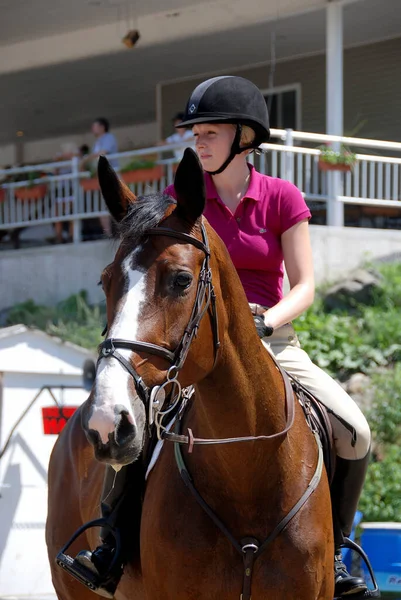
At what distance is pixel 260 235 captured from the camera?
4.58 m

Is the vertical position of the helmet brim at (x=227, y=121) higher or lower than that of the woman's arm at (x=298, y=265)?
higher

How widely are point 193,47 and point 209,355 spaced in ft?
52.7

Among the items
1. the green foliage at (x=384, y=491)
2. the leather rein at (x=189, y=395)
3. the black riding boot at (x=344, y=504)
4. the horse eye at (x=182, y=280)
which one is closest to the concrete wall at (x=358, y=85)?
the green foliage at (x=384, y=491)

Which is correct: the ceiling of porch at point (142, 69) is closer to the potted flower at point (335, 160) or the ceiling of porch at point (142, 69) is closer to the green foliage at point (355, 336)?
the potted flower at point (335, 160)

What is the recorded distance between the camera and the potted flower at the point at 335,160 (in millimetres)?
14625

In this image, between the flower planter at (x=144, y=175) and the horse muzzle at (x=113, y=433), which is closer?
the horse muzzle at (x=113, y=433)

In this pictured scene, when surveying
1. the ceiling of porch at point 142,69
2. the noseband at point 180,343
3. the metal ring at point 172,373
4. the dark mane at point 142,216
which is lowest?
the metal ring at point 172,373

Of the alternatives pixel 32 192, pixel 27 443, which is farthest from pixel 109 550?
pixel 32 192

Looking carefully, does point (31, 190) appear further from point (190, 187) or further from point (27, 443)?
point (190, 187)

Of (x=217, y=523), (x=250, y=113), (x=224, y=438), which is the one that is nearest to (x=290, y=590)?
(x=217, y=523)

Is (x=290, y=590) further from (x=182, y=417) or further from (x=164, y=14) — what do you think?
(x=164, y=14)

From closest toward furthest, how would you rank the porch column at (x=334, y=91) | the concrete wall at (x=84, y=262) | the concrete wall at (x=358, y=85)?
the concrete wall at (x=84, y=262), the porch column at (x=334, y=91), the concrete wall at (x=358, y=85)

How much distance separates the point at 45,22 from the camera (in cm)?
1875

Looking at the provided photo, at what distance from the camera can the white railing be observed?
47.8 ft
